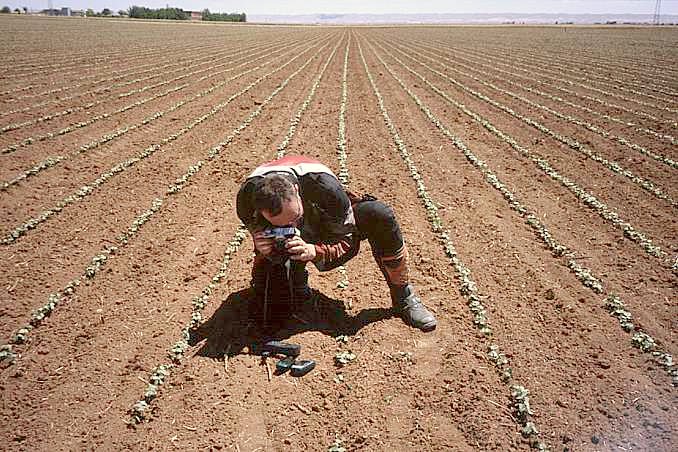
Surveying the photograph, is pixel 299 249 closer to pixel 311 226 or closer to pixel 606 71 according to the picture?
pixel 311 226

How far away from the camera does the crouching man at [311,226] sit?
331 cm

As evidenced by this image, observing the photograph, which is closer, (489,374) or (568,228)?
(489,374)

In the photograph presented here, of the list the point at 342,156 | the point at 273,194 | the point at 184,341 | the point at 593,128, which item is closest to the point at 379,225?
the point at 273,194

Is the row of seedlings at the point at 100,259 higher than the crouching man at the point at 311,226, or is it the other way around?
the crouching man at the point at 311,226

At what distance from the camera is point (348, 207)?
3.70m

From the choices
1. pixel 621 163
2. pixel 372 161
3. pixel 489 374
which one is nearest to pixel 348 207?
pixel 489 374

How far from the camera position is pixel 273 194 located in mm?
3195

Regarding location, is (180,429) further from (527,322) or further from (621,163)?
(621,163)

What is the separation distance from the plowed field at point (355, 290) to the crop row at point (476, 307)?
0.02 meters

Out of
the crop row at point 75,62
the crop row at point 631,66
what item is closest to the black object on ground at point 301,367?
the crop row at point 75,62

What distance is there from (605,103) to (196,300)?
11.7 metres

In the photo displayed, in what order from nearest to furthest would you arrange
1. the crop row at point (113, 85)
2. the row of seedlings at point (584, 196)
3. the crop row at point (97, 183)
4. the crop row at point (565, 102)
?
1. the row of seedlings at point (584, 196)
2. the crop row at point (97, 183)
3. the crop row at point (565, 102)
4. the crop row at point (113, 85)

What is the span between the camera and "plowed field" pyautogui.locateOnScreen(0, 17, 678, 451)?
320 centimetres

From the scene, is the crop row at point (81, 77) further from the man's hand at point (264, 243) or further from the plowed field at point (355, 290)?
the man's hand at point (264, 243)
